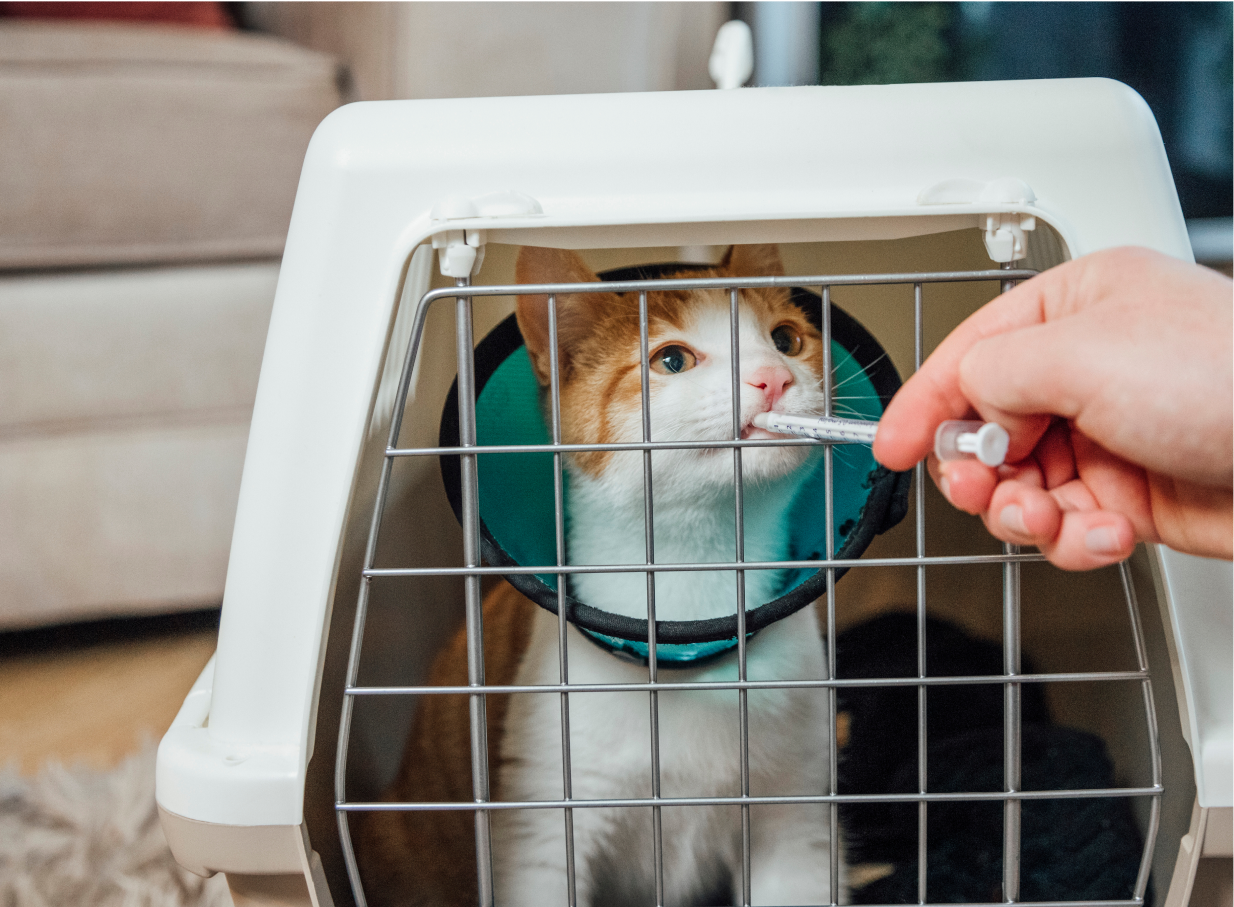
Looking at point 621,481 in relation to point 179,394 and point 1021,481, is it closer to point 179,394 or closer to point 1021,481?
point 1021,481

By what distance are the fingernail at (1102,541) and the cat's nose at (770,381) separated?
0.26m

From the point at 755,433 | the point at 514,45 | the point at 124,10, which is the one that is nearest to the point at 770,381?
the point at 755,433

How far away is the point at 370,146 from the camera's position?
1.81 feet

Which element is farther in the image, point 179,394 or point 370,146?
point 179,394

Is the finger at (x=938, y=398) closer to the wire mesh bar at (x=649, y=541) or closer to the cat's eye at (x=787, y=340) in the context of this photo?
the wire mesh bar at (x=649, y=541)

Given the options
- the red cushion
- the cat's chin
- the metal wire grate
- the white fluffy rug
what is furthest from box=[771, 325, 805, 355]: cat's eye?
the red cushion

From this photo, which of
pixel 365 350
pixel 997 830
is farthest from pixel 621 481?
pixel 997 830

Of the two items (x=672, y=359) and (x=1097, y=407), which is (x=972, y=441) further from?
(x=672, y=359)

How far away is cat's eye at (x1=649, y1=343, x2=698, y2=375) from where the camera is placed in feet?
2.31

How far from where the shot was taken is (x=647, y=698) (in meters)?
0.71

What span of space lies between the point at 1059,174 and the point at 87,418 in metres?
1.20

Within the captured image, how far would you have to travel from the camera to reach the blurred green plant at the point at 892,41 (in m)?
1.38

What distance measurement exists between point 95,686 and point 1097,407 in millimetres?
1238

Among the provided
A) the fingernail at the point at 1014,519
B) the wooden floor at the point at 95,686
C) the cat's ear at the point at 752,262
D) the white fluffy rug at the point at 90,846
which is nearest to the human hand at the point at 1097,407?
the fingernail at the point at 1014,519
